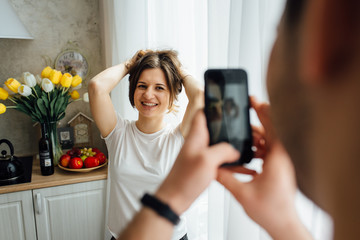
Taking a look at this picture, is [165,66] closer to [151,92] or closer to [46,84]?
[151,92]

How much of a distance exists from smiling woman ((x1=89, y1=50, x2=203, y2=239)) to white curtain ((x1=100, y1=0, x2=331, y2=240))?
0.13 metres

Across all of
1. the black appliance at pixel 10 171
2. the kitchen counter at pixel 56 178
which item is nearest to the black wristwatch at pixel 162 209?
the kitchen counter at pixel 56 178

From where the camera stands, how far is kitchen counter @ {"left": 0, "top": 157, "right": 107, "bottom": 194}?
1.63 m

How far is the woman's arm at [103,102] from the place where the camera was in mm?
1233

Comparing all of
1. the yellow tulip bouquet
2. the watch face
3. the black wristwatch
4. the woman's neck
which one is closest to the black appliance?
the yellow tulip bouquet

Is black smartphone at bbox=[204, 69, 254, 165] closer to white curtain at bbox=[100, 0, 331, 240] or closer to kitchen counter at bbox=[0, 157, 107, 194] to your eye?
white curtain at bbox=[100, 0, 331, 240]

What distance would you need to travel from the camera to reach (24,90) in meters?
1.65

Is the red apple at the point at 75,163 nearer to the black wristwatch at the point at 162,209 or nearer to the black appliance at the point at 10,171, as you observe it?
the black appliance at the point at 10,171

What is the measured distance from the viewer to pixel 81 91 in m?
2.22

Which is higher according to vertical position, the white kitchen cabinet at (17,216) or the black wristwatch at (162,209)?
the black wristwatch at (162,209)

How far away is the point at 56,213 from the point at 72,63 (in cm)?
115

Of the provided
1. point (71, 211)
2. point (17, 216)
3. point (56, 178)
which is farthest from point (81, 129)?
point (17, 216)

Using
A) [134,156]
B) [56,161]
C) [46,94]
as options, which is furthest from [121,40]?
[56,161]

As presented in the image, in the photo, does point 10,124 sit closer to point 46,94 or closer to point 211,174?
point 46,94
